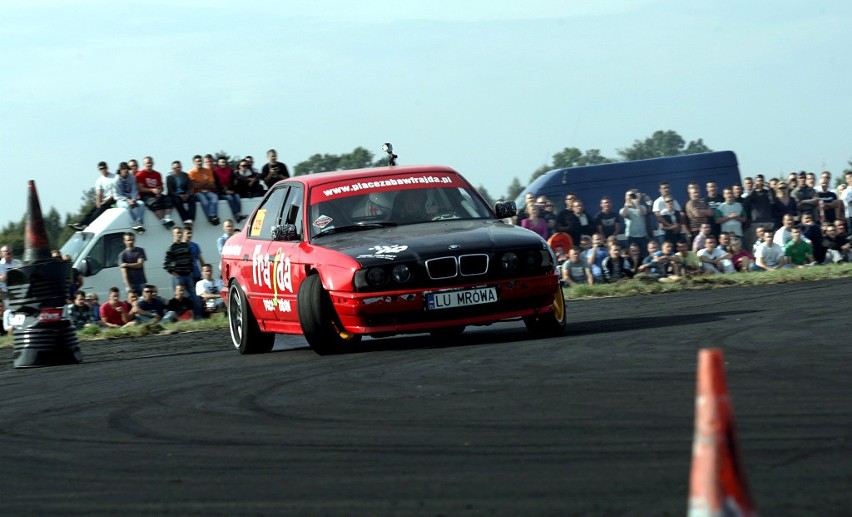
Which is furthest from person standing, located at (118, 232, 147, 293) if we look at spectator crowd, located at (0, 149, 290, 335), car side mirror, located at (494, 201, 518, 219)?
car side mirror, located at (494, 201, 518, 219)

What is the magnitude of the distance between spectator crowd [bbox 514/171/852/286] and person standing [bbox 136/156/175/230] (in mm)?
5246

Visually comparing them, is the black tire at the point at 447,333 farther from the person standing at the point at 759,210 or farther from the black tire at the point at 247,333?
the person standing at the point at 759,210

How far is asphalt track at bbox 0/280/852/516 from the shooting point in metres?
5.00

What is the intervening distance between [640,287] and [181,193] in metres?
7.31

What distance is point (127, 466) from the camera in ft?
20.4

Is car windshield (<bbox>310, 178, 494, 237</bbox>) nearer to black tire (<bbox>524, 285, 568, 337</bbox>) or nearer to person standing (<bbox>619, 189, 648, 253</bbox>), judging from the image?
black tire (<bbox>524, 285, 568, 337</bbox>)

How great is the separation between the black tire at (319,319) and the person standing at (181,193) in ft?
33.7

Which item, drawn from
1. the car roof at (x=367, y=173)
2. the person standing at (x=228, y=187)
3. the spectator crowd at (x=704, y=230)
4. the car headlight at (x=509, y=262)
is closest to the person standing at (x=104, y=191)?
the person standing at (x=228, y=187)

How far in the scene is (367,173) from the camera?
1206 cm

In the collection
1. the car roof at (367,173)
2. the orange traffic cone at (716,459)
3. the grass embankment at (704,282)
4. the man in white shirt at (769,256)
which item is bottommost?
the man in white shirt at (769,256)

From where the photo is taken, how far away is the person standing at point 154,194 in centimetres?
2058

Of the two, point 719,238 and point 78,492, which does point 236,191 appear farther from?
point 78,492

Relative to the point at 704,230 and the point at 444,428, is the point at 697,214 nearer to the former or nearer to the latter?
the point at 704,230

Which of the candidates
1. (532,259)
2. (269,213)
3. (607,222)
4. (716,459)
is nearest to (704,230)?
(607,222)
